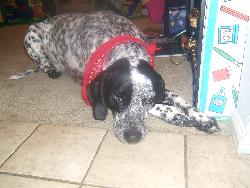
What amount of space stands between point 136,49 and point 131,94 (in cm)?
49

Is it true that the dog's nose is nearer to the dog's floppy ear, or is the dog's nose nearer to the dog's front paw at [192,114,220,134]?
the dog's floppy ear

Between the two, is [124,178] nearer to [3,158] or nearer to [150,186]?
[150,186]

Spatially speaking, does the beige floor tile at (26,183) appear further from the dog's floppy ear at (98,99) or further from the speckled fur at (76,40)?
the speckled fur at (76,40)

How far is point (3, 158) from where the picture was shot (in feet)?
6.41

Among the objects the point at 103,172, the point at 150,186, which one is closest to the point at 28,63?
the point at 103,172

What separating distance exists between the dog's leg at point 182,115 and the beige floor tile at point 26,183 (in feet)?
Result: 2.95

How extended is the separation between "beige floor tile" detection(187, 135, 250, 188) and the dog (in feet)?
0.51

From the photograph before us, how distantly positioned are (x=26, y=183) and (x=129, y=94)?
0.83 metres

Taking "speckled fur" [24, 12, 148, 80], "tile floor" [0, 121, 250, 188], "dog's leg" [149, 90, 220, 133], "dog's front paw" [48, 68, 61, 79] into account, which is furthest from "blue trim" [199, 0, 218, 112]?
"dog's front paw" [48, 68, 61, 79]

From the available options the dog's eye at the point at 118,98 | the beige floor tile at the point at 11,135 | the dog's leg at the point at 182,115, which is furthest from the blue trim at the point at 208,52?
the beige floor tile at the point at 11,135

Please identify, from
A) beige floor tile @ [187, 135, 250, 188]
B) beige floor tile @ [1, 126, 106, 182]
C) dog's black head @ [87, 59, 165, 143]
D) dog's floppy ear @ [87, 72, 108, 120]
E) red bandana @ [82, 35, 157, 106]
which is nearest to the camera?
beige floor tile @ [187, 135, 250, 188]

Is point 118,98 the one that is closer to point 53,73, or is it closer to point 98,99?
point 98,99

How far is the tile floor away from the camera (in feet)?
5.58

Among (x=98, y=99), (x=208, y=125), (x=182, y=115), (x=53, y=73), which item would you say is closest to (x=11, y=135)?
(x=98, y=99)
